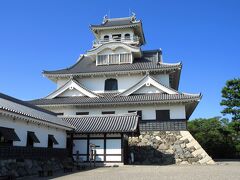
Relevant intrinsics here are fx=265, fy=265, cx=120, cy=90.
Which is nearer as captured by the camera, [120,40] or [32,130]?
[32,130]

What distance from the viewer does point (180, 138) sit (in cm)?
2450

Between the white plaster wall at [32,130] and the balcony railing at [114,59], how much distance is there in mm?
13379

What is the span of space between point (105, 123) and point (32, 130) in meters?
6.82

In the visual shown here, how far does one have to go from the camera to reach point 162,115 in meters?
25.6

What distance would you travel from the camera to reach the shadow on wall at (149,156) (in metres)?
23.8

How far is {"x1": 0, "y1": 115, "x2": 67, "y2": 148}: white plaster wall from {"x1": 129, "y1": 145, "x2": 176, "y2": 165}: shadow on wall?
709cm

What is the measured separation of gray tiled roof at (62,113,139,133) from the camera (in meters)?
20.6

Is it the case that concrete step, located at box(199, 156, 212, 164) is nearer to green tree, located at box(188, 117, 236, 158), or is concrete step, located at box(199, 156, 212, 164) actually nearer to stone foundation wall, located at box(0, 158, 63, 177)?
stone foundation wall, located at box(0, 158, 63, 177)

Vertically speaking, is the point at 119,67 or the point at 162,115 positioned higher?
the point at 119,67

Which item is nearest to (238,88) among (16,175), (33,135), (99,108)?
(99,108)

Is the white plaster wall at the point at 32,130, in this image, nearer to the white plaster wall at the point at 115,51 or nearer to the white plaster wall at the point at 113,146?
the white plaster wall at the point at 113,146

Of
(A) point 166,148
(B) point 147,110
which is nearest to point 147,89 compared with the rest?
(B) point 147,110

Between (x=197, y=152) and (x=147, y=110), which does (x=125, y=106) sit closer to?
(x=147, y=110)

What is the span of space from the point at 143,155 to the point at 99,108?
6436 mm
